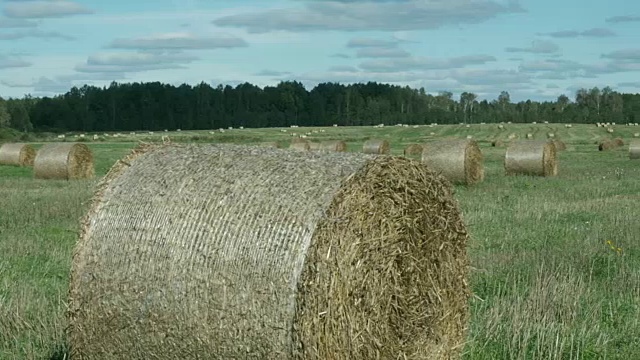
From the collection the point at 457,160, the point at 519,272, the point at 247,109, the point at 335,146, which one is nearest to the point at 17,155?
the point at 335,146

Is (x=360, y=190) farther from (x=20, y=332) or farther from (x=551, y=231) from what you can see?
(x=551, y=231)

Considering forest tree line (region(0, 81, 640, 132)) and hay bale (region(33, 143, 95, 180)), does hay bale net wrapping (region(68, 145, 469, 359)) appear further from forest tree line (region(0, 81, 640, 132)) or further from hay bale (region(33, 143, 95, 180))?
forest tree line (region(0, 81, 640, 132))

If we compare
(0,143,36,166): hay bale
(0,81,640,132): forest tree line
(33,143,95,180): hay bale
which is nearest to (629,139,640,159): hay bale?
(33,143,95,180): hay bale

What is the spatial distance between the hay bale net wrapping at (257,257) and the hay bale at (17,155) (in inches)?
1178

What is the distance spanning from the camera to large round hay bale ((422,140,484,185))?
24.8 meters

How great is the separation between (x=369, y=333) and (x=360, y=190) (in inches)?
39.6

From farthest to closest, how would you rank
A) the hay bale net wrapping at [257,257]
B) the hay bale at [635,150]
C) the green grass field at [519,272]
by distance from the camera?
the hay bale at [635,150] < the green grass field at [519,272] < the hay bale net wrapping at [257,257]

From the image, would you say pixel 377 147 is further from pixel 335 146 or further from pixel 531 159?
pixel 531 159

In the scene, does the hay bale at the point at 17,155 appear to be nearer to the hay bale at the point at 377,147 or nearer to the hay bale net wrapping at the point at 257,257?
the hay bale at the point at 377,147

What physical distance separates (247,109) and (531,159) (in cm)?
10584

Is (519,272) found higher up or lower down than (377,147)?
higher up

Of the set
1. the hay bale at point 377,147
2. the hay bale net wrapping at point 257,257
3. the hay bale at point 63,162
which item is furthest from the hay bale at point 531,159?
the hay bale net wrapping at point 257,257

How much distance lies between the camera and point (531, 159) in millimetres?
28016

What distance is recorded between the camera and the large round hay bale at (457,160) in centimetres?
2478
